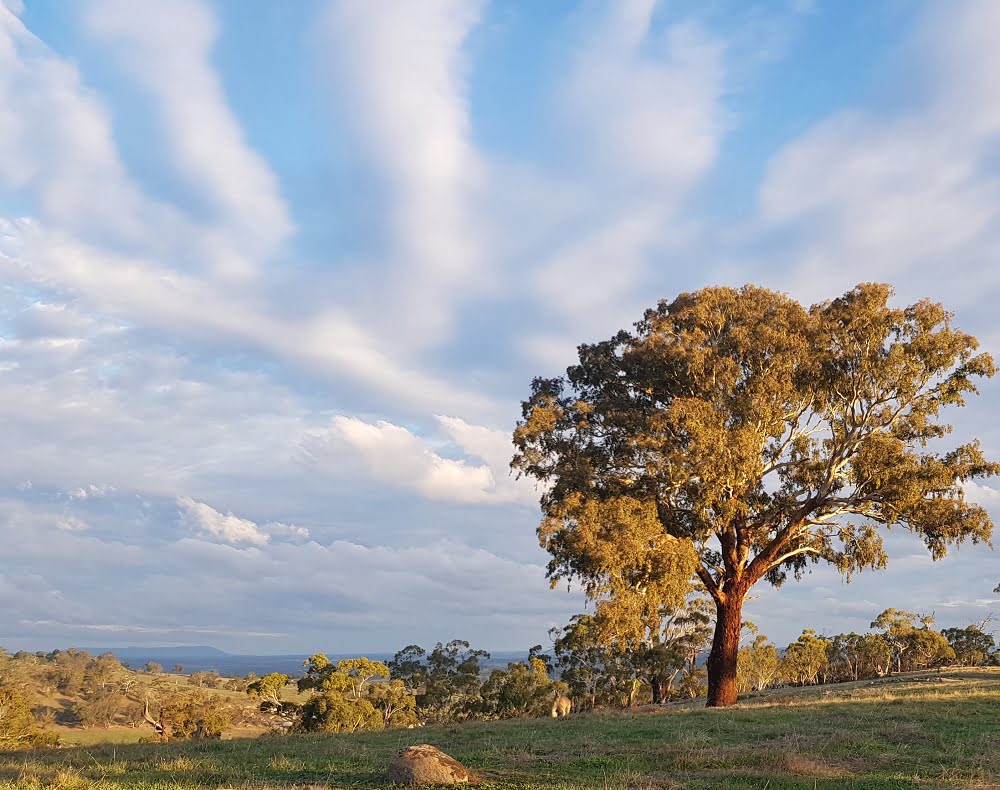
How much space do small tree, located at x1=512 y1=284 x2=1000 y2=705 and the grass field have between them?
5.94m

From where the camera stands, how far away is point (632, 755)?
49.0 feet

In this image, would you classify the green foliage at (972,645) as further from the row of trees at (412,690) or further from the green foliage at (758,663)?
the row of trees at (412,690)

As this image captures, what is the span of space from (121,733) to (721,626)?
56.6 metres

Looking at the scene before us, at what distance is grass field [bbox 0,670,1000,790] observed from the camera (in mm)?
12031

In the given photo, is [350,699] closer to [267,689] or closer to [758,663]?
[267,689]

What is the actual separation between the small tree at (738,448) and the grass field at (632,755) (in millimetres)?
5937

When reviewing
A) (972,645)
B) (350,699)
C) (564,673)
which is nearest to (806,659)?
(972,645)

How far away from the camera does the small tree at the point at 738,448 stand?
26.5m

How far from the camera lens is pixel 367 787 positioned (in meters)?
11.7

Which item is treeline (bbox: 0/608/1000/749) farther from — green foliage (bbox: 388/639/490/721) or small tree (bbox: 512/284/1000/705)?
small tree (bbox: 512/284/1000/705)

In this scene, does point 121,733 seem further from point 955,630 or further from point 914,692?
point 955,630

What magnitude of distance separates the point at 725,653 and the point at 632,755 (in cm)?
1557

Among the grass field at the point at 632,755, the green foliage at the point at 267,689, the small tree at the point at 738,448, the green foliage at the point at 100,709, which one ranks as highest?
the small tree at the point at 738,448

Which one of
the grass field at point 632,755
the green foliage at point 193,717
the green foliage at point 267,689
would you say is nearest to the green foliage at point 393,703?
the green foliage at point 267,689
